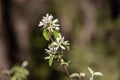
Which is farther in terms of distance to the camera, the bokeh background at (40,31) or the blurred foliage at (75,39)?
the bokeh background at (40,31)

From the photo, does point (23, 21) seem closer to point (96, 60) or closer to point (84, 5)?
point (84, 5)

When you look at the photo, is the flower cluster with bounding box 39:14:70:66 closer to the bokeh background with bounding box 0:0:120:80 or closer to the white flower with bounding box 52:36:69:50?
the white flower with bounding box 52:36:69:50

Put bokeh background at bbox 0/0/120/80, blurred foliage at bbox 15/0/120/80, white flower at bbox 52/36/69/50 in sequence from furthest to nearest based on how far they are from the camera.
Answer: bokeh background at bbox 0/0/120/80 < blurred foliage at bbox 15/0/120/80 < white flower at bbox 52/36/69/50

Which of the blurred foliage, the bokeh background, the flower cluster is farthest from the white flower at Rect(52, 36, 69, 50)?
the bokeh background

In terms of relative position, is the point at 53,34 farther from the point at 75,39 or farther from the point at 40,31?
the point at 40,31

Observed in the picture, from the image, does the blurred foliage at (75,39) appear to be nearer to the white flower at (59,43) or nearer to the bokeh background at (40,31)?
the bokeh background at (40,31)

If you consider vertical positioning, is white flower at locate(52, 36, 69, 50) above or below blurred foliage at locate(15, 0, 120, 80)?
below

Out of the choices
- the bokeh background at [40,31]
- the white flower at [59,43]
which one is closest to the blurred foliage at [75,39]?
the bokeh background at [40,31]

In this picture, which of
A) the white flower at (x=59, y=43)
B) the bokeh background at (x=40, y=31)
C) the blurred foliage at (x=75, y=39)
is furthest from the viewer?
the bokeh background at (x=40, y=31)
